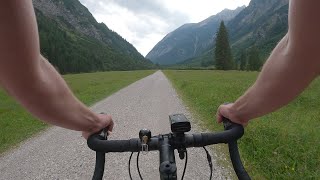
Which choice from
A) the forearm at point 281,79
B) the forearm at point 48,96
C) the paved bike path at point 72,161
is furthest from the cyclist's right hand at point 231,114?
the paved bike path at point 72,161

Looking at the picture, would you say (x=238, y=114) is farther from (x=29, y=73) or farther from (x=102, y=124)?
(x=29, y=73)

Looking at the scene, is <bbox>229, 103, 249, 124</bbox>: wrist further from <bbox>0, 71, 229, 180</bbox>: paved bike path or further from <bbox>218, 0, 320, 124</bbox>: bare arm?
<bbox>0, 71, 229, 180</bbox>: paved bike path

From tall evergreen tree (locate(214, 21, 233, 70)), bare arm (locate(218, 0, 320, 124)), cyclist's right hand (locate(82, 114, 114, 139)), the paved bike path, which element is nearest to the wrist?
bare arm (locate(218, 0, 320, 124))

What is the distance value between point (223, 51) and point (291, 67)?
310ft

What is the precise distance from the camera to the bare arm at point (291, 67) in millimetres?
934

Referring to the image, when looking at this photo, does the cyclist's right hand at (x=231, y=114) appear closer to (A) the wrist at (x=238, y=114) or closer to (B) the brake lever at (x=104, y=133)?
(A) the wrist at (x=238, y=114)

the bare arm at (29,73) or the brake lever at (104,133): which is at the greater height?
the bare arm at (29,73)

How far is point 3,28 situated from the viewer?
0.89m

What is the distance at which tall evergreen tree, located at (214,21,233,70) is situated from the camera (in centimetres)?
9169

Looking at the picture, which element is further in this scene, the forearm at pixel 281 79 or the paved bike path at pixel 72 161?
the paved bike path at pixel 72 161

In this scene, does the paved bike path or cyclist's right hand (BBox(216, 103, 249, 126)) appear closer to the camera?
cyclist's right hand (BBox(216, 103, 249, 126))

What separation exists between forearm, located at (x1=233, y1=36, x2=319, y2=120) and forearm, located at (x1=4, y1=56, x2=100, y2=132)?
75cm

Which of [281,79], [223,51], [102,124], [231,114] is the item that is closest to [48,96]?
[102,124]

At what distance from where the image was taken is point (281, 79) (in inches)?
49.9
